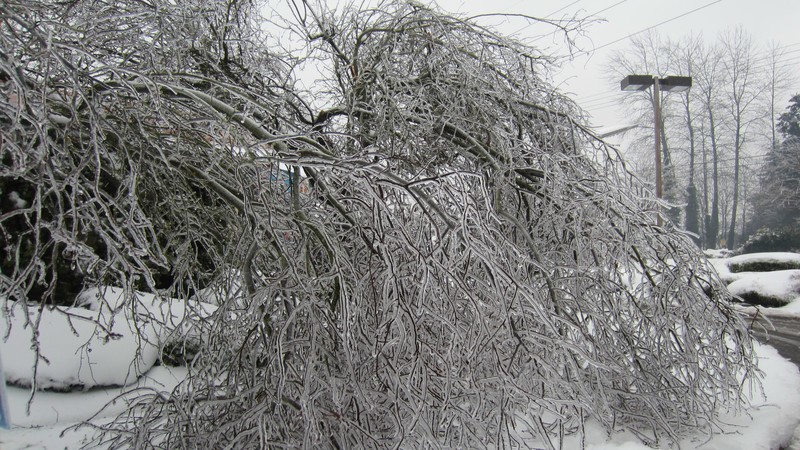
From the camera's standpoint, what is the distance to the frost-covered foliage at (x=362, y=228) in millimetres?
2281

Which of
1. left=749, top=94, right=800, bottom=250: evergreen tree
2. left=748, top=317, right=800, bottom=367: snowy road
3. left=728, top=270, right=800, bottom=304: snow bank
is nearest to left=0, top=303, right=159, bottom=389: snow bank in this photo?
left=748, top=317, right=800, bottom=367: snowy road

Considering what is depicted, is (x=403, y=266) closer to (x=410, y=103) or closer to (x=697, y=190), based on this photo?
(x=410, y=103)

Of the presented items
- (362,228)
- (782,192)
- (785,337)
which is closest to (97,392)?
(362,228)

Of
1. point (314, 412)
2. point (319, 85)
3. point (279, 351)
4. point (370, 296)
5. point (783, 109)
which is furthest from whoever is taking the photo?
point (783, 109)

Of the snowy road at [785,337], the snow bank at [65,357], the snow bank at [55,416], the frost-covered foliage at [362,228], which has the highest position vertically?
the frost-covered foliage at [362,228]

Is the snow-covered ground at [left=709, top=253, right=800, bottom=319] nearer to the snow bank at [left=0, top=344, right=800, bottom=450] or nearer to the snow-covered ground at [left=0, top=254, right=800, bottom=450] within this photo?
the snow-covered ground at [left=0, top=254, right=800, bottom=450]

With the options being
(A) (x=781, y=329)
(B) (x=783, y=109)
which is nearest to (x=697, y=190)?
(B) (x=783, y=109)

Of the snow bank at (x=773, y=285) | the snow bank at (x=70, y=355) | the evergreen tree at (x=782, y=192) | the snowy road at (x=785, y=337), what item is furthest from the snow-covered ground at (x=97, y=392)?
the evergreen tree at (x=782, y=192)

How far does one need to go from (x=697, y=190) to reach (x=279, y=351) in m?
35.0

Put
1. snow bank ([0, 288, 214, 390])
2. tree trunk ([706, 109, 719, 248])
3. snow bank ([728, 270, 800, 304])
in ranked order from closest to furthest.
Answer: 1. snow bank ([0, 288, 214, 390])
2. snow bank ([728, 270, 800, 304])
3. tree trunk ([706, 109, 719, 248])

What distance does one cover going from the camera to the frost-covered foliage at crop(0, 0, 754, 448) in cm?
228

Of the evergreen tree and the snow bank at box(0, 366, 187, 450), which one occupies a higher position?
the evergreen tree

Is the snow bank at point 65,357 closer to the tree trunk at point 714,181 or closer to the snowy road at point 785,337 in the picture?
the snowy road at point 785,337

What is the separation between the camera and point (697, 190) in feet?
104
